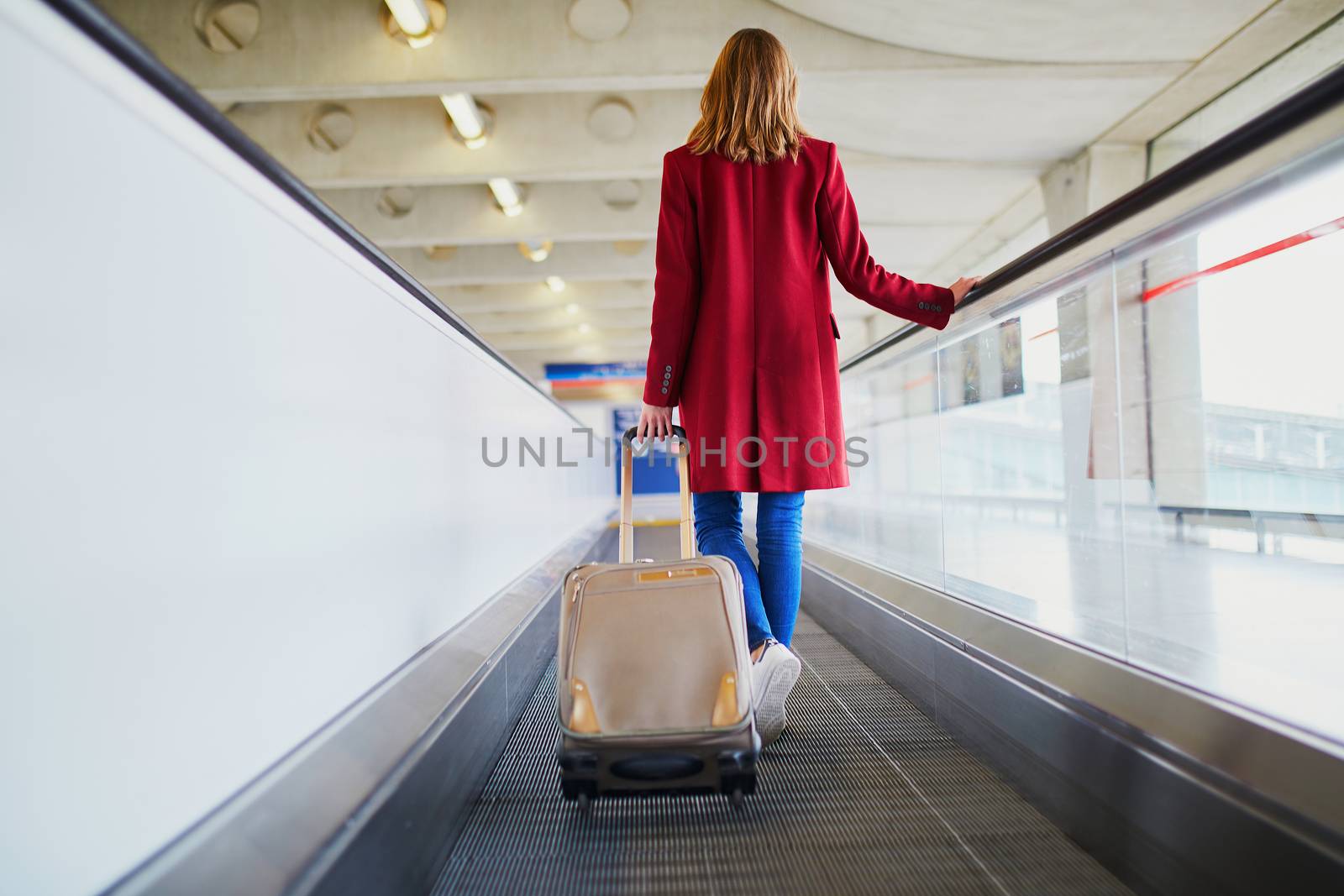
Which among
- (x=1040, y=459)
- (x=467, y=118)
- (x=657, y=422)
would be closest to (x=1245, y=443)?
(x=1040, y=459)

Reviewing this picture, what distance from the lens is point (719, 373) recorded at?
2074mm

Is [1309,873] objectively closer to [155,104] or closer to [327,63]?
[155,104]

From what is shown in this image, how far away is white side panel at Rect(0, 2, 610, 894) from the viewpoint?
808 millimetres

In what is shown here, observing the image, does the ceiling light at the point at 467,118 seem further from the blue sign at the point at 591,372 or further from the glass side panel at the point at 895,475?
the blue sign at the point at 591,372

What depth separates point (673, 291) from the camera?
6.89 feet

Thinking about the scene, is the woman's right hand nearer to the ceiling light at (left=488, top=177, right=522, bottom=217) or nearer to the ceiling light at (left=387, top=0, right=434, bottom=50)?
the ceiling light at (left=387, top=0, right=434, bottom=50)

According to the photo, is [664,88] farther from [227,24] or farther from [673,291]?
[673,291]

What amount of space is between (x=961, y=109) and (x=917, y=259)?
20.7 ft

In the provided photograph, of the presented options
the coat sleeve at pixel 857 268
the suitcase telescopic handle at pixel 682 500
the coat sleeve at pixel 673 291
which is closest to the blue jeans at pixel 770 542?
the suitcase telescopic handle at pixel 682 500

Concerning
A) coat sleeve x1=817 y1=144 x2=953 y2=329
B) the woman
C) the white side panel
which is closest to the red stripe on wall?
coat sleeve x1=817 y1=144 x2=953 y2=329

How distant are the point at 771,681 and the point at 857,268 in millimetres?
1170

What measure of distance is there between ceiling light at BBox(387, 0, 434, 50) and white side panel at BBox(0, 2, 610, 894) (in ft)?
16.3

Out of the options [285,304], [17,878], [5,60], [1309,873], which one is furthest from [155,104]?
[1309,873]

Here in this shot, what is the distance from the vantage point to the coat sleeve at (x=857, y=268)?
218 cm
